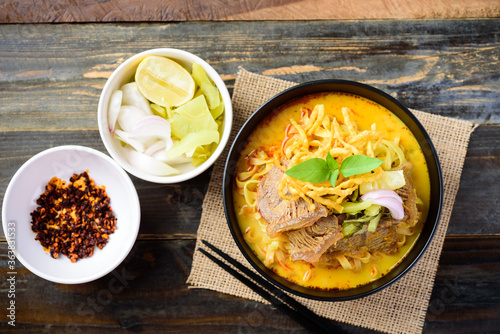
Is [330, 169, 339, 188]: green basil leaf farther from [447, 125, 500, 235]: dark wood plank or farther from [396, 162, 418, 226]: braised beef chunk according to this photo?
[447, 125, 500, 235]: dark wood plank

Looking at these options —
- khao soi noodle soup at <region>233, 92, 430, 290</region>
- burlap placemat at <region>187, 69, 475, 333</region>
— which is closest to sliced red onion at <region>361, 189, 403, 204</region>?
khao soi noodle soup at <region>233, 92, 430, 290</region>

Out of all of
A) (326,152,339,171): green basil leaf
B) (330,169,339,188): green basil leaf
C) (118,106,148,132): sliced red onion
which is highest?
(326,152,339,171): green basil leaf

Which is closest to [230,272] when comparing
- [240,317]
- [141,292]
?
[240,317]

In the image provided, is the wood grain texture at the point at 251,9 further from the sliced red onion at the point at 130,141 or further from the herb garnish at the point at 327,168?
the herb garnish at the point at 327,168

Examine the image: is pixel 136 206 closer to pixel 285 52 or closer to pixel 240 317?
pixel 240 317

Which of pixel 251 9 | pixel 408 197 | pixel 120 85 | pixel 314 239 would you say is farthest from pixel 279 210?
pixel 251 9

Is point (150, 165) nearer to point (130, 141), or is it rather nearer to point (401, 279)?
point (130, 141)
